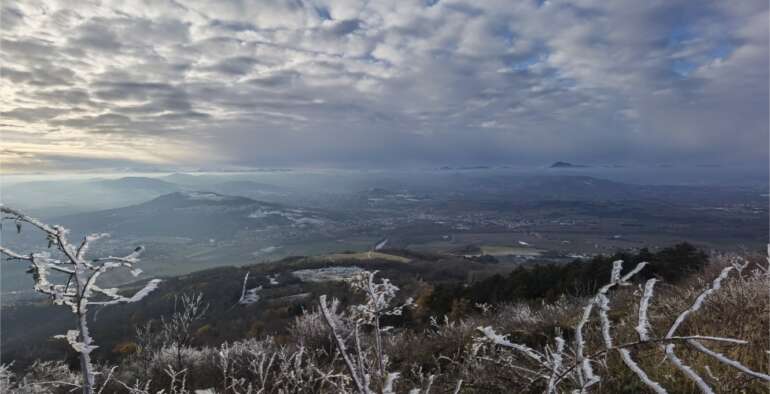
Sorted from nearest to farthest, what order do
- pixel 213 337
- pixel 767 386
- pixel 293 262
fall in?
pixel 767 386 < pixel 213 337 < pixel 293 262

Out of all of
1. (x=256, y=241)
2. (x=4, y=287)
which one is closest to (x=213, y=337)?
(x=4, y=287)

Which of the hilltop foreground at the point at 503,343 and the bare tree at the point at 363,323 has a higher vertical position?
the bare tree at the point at 363,323

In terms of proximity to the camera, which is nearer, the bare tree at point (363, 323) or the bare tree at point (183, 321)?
the bare tree at point (363, 323)

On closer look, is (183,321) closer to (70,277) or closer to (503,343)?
(70,277)

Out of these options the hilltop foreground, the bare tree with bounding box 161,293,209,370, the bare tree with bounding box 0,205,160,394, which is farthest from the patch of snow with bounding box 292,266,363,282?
the bare tree with bounding box 0,205,160,394

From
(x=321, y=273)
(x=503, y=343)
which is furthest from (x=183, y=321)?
(x=321, y=273)

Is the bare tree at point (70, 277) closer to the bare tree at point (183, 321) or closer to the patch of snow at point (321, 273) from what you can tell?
the bare tree at point (183, 321)

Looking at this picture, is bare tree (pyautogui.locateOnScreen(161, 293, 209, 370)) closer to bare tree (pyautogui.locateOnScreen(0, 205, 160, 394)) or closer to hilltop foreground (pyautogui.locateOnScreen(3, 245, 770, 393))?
hilltop foreground (pyautogui.locateOnScreen(3, 245, 770, 393))

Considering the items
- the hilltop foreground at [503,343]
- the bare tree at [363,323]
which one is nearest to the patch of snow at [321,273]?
the hilltop foreground at [503,343]

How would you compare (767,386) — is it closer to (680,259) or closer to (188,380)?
(188,380)

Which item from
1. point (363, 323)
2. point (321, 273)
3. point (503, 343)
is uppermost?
point (503, 343)

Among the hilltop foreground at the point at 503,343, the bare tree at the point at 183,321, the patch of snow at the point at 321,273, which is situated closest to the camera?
the hilltop foreground at the point at 503,343
